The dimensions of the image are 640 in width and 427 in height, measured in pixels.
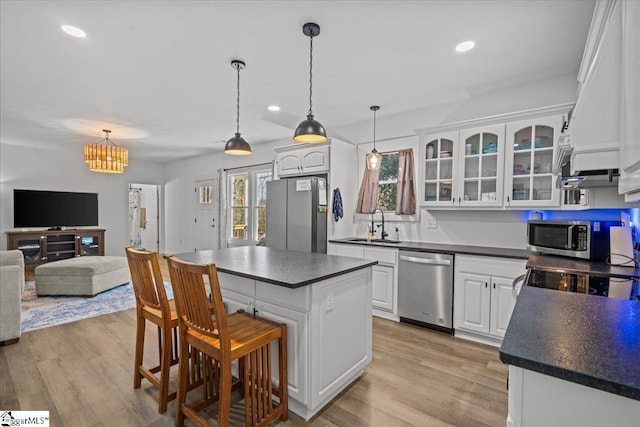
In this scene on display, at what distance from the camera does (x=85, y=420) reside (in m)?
1.85

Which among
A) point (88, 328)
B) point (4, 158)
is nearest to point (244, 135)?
point (88, 328)

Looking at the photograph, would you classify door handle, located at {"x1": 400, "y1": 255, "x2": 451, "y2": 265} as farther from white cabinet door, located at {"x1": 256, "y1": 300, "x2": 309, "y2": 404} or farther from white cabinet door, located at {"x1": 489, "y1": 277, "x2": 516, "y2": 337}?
white cabinet door, located at {"x1": 256, "y1": 300, "x2": 309, "y2": 404}

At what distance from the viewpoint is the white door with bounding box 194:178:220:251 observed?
7.14m

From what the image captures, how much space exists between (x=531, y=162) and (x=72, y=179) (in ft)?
28.2

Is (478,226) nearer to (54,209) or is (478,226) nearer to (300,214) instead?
(300,214)

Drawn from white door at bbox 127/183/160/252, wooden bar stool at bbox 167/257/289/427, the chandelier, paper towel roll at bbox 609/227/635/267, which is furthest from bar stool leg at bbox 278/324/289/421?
white door at bbox 127/183/160/252

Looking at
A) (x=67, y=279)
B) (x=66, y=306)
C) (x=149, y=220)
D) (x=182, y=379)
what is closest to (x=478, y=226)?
(x=182, y=379)

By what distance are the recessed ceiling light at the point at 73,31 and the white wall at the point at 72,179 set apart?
5.64m

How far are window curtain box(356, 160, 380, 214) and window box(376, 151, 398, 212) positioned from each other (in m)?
0.11

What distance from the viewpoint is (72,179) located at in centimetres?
687

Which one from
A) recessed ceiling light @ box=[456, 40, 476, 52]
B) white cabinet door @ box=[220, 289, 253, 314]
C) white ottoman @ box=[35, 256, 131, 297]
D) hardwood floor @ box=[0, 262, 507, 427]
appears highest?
recessed ceiling light @ box=[456, 40, 476, 52]

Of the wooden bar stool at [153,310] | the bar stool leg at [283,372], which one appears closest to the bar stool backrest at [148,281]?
the wooden bar stool at [153,310]

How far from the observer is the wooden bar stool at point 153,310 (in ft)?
6.20

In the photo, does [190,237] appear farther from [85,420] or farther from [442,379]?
[442,379]
